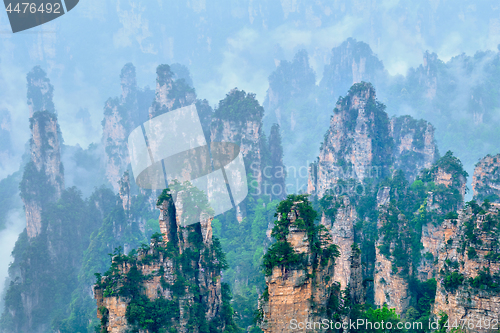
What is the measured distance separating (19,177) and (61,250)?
3712cm

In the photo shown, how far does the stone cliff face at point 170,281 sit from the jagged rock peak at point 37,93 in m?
77.6

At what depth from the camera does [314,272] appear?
2177 cm

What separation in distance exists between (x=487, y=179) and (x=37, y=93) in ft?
299

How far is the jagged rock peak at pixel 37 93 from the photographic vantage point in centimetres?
9412

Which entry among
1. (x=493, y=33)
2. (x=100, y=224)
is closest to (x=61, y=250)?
(x=100, y=224)

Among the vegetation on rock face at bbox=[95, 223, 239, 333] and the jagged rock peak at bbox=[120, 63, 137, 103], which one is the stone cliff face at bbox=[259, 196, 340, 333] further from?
the jagged rock peak at bbox=[120, 63, 137, 103]

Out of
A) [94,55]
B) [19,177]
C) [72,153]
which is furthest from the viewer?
[94,55]

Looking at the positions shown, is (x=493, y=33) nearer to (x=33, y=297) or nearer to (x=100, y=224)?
(x=100, y=224)

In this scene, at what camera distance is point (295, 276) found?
21.2 metres

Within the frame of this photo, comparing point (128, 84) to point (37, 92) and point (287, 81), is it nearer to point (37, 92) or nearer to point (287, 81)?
point (37, 92)

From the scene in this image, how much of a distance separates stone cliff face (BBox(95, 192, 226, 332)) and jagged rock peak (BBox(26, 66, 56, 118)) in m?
77.6

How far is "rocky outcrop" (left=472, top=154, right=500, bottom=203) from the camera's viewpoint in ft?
128

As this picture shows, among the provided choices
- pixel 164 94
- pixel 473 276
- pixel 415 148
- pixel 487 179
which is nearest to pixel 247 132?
pixel 164 94

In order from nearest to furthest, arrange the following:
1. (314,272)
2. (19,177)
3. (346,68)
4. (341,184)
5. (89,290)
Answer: (314,272) → (341,184) → (89,290) → (19,177) → (346,68)
